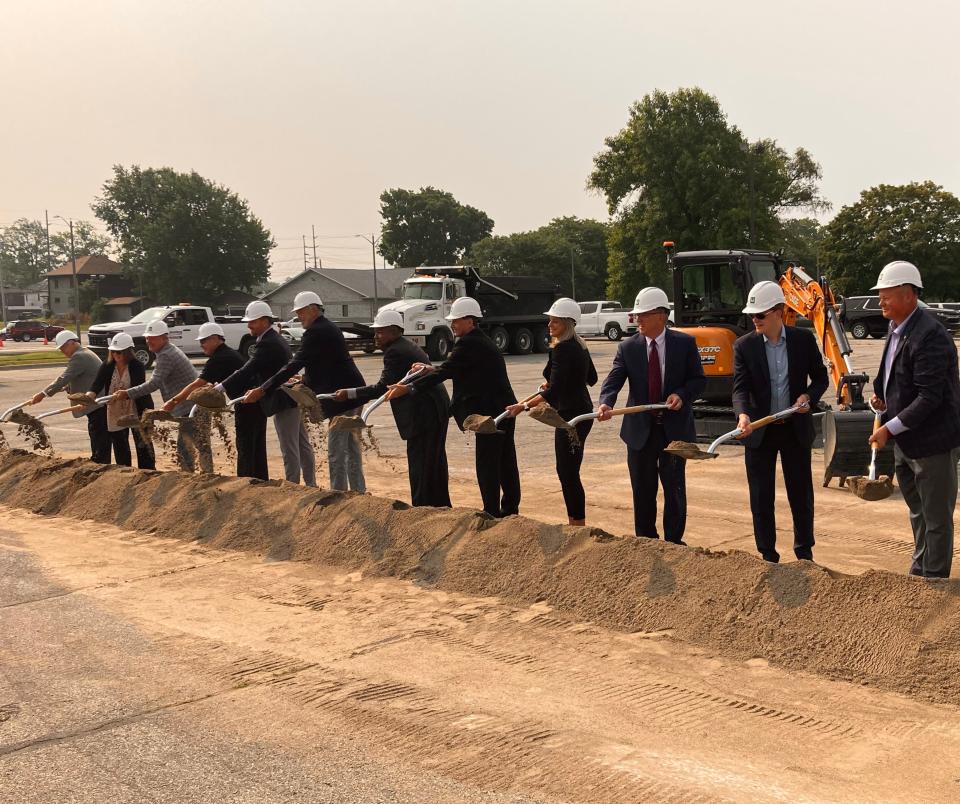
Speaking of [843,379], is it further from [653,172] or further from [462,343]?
[653,172]

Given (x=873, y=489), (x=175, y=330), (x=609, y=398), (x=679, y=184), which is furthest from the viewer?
(x=679, y=184)

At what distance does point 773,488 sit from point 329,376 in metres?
4.27

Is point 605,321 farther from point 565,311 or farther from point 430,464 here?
point 565,311

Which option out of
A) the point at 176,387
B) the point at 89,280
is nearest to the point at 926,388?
the point at 176,387

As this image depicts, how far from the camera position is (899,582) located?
18.9ft

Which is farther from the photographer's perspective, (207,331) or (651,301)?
(207,331)

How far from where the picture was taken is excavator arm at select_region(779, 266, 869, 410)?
467 inches

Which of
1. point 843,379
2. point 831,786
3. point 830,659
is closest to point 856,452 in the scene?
point 843,379

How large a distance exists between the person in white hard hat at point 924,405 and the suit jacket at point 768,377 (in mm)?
760

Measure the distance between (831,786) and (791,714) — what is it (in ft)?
2.50

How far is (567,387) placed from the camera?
809cm

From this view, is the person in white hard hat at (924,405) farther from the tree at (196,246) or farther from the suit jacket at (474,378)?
the tree at (196,246)

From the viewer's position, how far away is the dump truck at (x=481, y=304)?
1262 inches

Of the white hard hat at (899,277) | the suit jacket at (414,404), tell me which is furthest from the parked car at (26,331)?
the white hard hat at (899,277)
